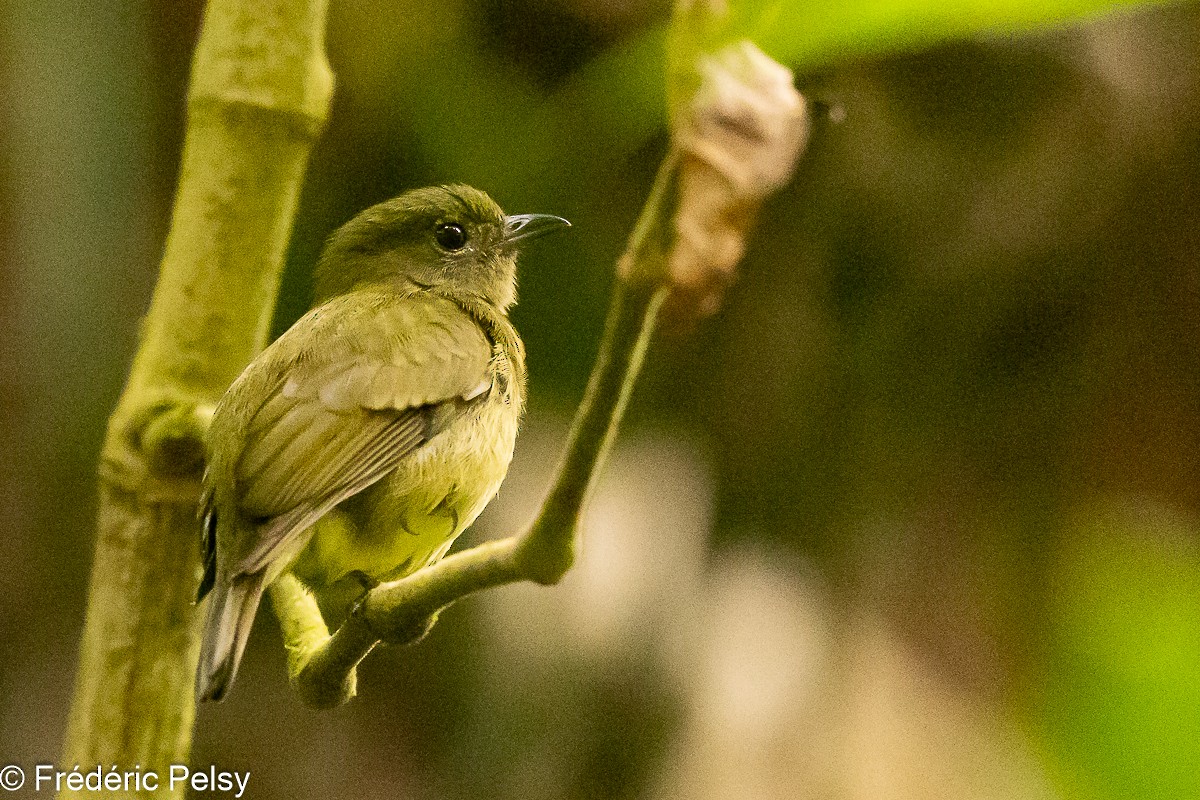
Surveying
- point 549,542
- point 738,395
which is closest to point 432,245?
point 549,542

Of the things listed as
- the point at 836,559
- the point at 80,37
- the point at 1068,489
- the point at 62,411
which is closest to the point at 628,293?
the point at 80,37

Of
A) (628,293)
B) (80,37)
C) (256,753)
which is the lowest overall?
(256,753)

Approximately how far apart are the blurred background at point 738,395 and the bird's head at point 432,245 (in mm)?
447

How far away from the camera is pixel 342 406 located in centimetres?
134

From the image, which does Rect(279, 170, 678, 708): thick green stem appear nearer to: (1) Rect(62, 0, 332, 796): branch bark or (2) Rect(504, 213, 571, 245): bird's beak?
(1) Rect(62, 0, 332, 796): branch bark

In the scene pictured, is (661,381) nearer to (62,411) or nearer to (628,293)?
(62,411)

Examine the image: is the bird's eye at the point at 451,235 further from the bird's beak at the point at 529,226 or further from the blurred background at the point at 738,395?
the blurred background at the point at 738,395

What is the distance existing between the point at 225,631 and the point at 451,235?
619 millimetres

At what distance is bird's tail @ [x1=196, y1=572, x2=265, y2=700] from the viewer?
3.34ft

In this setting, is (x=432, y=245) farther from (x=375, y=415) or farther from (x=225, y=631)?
(x=225, y=631)

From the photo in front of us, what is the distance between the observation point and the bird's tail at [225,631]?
1.02 m

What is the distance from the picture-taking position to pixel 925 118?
3.16 m

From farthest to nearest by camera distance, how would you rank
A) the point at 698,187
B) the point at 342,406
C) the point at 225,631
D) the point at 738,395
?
the point at 738,395
the point at 342,406
the point at 225,631
the point at 698,187

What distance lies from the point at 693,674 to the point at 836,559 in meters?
0.45
